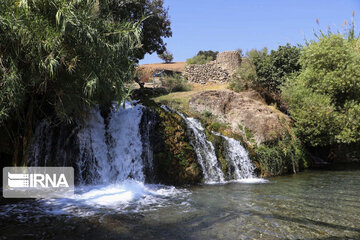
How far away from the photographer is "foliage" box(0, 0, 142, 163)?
6.72m

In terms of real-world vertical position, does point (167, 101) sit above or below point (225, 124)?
above

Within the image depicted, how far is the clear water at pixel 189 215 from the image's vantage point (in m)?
4.65

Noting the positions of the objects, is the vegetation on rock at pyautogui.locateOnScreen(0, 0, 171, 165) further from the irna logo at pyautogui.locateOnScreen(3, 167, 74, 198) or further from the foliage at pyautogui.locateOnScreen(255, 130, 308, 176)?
the foliage at pyautogui.locateOnScreen(255, 130, 308, 176)

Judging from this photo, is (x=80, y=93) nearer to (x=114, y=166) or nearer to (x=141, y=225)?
(x=114, y=166)

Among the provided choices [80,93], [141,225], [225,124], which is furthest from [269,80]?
[141,225]

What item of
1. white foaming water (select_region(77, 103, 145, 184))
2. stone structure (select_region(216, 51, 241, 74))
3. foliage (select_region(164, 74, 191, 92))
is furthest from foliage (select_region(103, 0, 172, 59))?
white foaming water (select_region(77, 103, 145, 184))

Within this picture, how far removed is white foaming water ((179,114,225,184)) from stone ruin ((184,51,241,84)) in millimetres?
13670

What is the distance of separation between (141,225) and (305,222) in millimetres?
2905

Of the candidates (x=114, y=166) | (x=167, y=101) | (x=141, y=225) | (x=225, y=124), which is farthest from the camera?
(x=167, y=101)

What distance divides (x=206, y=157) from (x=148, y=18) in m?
13.3

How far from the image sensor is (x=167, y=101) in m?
16.0

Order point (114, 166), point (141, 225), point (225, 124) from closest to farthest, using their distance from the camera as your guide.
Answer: point (141, 225), point (114, 166), point (225, 124)

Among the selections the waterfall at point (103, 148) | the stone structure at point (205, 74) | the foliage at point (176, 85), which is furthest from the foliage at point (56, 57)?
the stone structure at point (205, 74)

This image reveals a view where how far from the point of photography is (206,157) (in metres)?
10.9
